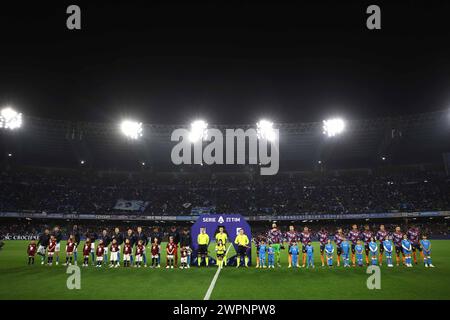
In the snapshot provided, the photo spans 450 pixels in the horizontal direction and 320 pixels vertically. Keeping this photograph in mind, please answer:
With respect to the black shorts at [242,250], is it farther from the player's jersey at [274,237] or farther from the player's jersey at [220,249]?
the player's jersey at [274,237]

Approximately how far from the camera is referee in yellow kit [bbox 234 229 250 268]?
611 inches

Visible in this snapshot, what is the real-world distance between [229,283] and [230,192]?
4398cm

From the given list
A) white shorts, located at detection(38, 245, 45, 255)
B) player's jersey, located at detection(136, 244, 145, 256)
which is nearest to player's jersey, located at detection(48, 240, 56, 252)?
white shorts, located at detection(38, 245, 45, 255)

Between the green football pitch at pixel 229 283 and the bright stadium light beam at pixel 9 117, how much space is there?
24.8 meters

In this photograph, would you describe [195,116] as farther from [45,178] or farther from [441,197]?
[441,197]

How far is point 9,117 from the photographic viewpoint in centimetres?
3441

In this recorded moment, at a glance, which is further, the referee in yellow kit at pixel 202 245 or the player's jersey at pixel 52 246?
the player's jersey at pixel 52 246

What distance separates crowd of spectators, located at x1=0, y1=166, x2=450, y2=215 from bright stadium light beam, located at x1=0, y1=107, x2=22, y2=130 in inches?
639

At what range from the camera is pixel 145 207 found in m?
52.1

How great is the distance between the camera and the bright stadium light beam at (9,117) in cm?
3416

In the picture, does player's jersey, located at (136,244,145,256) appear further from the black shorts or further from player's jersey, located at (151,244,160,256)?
the black shorts

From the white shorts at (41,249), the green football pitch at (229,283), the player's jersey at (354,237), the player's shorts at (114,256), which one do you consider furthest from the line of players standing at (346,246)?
the white shorts at (41,249)

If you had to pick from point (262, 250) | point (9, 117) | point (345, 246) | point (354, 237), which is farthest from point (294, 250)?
point (9, 117)
